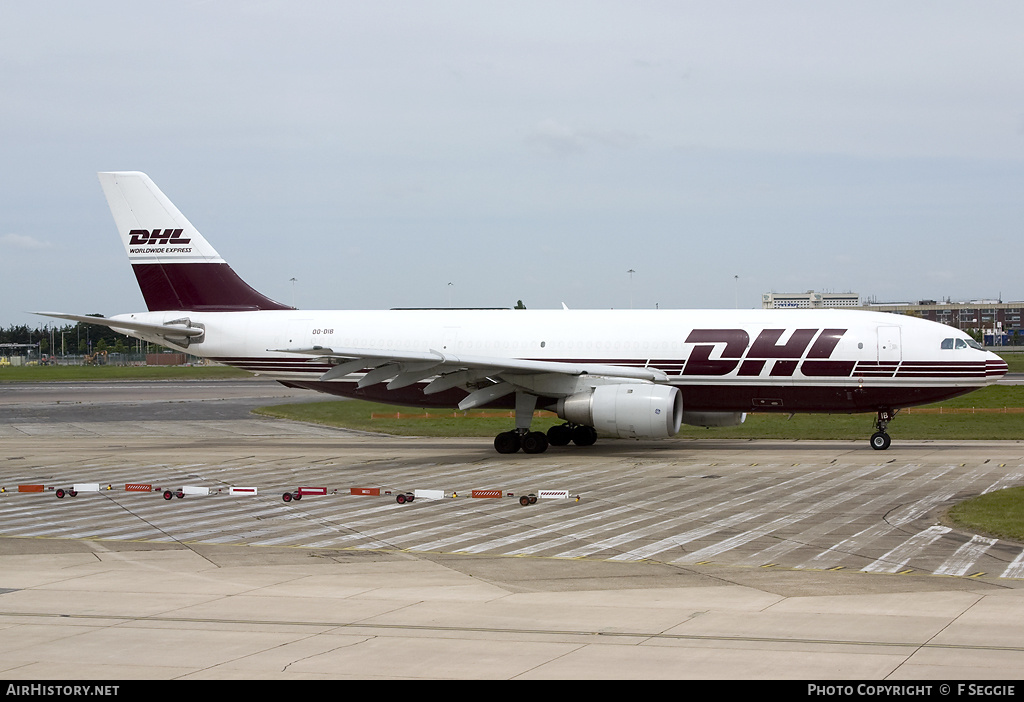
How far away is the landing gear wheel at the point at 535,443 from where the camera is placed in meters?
35.8

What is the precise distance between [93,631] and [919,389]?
28.5 m

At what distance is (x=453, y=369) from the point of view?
34.5 meters

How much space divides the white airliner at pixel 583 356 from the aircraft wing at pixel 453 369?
0.07 metres

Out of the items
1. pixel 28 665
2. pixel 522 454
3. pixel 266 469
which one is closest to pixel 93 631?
Result: pixel 28 665

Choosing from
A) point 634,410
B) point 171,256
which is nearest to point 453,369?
point 634,410

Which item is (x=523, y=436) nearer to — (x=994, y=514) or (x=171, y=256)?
(x=171, y=256)

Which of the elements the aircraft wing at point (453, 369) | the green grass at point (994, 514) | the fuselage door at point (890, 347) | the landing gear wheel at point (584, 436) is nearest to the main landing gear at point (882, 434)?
the fuselage door at point (890, 347)

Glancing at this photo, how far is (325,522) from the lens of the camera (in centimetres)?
2169

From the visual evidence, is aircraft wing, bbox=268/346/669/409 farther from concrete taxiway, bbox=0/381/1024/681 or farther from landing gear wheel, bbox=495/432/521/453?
concrete taxiway, bbox=0/381/1024/681

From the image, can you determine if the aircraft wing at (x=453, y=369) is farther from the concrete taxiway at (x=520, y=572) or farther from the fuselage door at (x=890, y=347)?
the fuselage door at (x=890, y=347)

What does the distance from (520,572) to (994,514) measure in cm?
1056

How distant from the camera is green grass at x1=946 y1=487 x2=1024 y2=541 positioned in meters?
19.4
